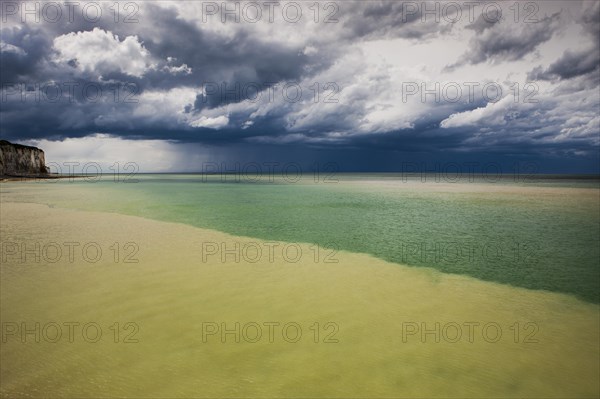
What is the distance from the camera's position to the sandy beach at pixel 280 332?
514cm

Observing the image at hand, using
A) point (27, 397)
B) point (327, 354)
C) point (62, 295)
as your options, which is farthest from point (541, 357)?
point (62, 295)

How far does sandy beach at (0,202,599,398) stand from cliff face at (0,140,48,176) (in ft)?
460

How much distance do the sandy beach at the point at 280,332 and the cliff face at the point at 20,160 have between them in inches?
5520

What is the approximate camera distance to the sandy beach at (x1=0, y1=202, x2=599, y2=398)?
514cm

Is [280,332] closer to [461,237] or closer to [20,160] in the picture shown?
[461,237]

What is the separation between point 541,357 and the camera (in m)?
6.08

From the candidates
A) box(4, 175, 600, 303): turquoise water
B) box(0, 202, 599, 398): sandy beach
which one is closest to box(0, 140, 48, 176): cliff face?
box(4, 175, 600, 303): turquoise water

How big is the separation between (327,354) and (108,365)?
367 centimetres

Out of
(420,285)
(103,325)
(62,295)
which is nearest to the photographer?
(103,325)

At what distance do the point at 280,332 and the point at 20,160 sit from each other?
16045 cm

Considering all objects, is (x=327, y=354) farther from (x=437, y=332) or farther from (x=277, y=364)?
(x=437, y=332)

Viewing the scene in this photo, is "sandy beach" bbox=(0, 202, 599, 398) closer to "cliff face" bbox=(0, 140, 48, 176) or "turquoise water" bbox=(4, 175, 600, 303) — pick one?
"turquoise water" bbox=(4, 175, 600, 303)

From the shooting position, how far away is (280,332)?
682cm

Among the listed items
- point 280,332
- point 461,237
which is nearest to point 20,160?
point 461,237
